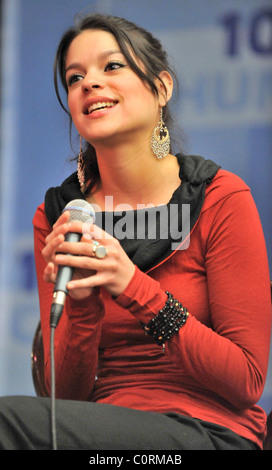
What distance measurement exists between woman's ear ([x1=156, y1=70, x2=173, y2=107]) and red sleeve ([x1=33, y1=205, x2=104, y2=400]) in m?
0.56

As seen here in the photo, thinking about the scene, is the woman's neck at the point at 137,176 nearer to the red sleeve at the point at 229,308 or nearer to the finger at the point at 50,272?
the red sleeve at the point at 229,308

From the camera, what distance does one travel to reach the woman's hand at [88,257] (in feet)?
3.40

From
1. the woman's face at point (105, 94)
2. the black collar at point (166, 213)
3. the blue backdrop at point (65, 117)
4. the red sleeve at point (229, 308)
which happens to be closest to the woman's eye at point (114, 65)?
the woman's face at point (105, 94)

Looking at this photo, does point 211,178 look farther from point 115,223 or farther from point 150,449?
point 150,449

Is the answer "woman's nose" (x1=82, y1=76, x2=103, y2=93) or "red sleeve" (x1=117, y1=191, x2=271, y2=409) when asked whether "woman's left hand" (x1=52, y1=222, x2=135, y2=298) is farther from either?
"woman's nose" (x1=82, y1=76, x2=103, y2=93)

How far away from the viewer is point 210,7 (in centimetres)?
236

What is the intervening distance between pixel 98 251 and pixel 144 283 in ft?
0.45

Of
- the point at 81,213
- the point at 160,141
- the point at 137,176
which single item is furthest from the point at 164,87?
the point at 81,213

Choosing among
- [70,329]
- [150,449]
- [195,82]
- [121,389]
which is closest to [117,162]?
[70,329]

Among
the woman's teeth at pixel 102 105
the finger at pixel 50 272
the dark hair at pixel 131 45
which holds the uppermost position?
the dark hair at pixel 131 45

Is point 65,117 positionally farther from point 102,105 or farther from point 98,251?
point 98,251

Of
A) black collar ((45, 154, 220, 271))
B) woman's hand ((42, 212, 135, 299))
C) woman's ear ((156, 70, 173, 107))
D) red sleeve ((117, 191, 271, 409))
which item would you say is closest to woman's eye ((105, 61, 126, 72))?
woman's ear ((156, 70, 173, 107))

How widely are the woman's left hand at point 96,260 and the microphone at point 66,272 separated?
0.01m

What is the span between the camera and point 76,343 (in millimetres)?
1310
